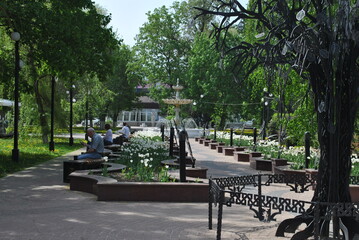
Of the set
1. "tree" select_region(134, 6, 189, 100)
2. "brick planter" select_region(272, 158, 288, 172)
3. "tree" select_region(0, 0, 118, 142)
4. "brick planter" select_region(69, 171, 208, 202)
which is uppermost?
"tree" select_region(134, 6, 189, 100)

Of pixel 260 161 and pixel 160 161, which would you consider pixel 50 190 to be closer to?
pixel 160 161

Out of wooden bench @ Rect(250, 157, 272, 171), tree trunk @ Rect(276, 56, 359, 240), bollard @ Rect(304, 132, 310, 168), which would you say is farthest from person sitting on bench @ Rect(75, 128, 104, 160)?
tree trunk @ Rect(276, 56, 359, 240)

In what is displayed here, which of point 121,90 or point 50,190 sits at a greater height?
point 121,90

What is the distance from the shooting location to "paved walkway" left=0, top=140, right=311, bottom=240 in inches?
257

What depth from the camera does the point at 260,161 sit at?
1650 centimetres

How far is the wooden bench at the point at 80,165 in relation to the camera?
11.8m

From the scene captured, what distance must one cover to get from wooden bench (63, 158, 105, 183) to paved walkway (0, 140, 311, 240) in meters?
1.20

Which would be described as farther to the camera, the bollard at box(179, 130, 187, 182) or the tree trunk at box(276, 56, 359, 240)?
the bollard at box(179, 130, 187, 182)

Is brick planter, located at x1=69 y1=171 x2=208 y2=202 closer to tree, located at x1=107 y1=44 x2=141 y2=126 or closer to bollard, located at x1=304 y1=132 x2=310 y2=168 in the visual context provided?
bollard, located at x1=304 y1=132 x2=310 y2=168

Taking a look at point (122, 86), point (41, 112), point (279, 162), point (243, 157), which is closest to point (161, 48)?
point (122, 86)

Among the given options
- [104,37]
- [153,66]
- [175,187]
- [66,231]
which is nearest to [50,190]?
[175,187]

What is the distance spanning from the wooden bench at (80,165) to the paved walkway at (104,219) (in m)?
1.20

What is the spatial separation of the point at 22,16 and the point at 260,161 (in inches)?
369

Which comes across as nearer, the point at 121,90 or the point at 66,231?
the point at 66,231
